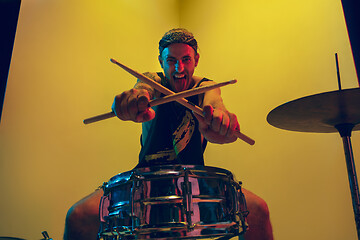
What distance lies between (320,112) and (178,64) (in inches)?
24.3

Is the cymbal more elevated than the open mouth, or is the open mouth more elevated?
the open mouth

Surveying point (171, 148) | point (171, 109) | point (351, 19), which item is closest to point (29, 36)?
point (171, 109)

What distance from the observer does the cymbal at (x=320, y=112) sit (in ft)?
3.70

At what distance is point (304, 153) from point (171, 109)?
2.88 ft

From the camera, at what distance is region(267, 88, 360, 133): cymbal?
3.70ft

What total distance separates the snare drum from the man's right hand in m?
0.17

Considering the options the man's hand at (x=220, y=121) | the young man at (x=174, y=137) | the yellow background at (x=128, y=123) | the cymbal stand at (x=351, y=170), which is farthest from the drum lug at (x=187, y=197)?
the yellow background at (x=128, y=123)

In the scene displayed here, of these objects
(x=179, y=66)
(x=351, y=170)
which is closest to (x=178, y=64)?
(x=179, y=66)

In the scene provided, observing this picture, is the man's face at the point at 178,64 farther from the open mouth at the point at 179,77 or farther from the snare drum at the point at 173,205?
the snare drum at the point at 173,205

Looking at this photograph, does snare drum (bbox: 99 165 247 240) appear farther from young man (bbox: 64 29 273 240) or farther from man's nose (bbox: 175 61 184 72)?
man's nose (bbox: 175 61 184 72)

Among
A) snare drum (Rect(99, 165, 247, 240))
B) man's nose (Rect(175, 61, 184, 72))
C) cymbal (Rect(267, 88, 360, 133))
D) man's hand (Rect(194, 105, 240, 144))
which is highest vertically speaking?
man's nose (Rect(175, 61, 184, 72))

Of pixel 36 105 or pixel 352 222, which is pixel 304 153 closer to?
pixel 352 222

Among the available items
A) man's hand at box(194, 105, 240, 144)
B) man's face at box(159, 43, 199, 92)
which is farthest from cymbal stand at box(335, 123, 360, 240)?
man's face at box(159, 43, 199, 92)

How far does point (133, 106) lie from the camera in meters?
0.96
